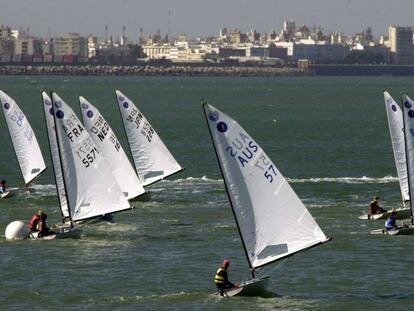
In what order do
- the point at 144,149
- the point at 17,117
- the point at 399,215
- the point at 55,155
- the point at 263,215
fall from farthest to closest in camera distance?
the point at 17,117 < the point at 144,149 < the point at 399,215 < the point at 55,155 < the point at 263,215

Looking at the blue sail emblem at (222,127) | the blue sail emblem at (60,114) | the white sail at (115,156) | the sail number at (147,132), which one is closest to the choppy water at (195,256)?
the white sail at (115,156)

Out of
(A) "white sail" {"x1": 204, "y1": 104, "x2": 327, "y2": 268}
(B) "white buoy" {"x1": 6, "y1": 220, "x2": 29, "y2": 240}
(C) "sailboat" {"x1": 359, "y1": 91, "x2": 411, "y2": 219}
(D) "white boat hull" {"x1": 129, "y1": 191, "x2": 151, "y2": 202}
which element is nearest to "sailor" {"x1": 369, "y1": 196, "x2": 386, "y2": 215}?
(C) "sailboat" {"x1": 359, "y1": 91, "x2": 411, "y2": 219}

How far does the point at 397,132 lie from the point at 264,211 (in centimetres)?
1868

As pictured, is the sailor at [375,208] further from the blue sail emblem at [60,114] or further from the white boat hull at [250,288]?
the white boat hull at [250,288]

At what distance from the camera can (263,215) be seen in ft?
126

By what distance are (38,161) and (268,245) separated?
2938 cm

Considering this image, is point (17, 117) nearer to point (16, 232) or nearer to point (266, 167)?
point (16, 232)

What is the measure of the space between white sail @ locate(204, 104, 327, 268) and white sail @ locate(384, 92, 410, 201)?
1715cm

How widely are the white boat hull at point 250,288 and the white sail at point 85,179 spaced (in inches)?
473

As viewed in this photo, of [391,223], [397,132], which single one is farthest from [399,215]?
Answer: [391,223]

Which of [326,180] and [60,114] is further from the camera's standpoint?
[326,180]

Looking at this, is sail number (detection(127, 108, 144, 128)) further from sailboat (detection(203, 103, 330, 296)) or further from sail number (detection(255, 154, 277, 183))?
sail number (detection(255, 154, 277, 183))

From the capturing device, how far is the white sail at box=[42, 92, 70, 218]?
50.6 m

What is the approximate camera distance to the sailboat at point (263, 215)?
38062mm
